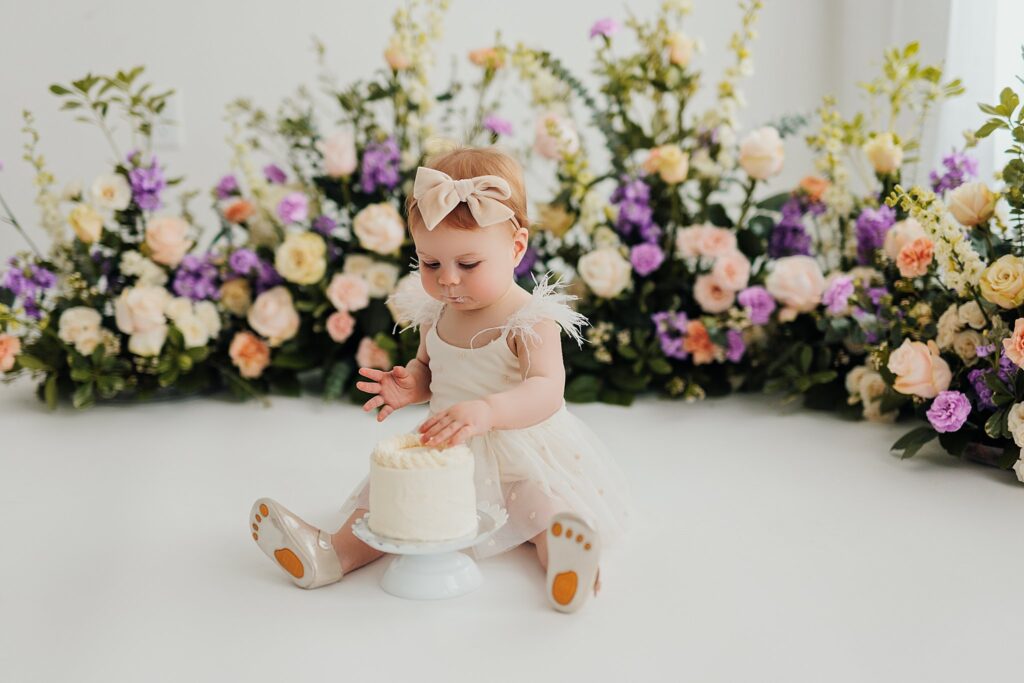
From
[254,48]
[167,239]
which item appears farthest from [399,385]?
[254,48]

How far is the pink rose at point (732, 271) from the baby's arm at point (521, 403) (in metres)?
1.07

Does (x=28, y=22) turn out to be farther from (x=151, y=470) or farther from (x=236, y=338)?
(x=151, y=470)

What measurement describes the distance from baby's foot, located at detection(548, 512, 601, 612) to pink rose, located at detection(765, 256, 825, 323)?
1.31 meters

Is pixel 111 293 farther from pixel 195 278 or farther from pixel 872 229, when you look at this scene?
pixel 872 229

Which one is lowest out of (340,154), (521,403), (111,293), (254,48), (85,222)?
(111,293)

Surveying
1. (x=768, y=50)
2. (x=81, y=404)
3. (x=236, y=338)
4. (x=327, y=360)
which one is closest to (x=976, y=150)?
(x=768, y=50)

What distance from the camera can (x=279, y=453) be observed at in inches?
86.0

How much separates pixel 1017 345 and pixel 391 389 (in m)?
1.09

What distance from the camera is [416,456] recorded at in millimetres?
1364

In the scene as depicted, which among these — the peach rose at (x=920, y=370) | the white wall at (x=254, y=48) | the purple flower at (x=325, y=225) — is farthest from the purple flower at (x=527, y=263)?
the white wall at (x=254, y=48)

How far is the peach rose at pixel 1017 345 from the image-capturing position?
1.75 metres

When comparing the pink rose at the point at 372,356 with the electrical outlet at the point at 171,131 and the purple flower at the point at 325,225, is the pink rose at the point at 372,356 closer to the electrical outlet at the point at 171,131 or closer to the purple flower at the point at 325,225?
the purple flower at the point at 325,225

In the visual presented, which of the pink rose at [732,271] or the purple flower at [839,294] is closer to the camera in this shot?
the purple flower at [839,294]

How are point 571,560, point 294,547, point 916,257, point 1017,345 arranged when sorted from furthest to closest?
point 916,257 < point 1017,345 < point 294,547 < point 571,560
